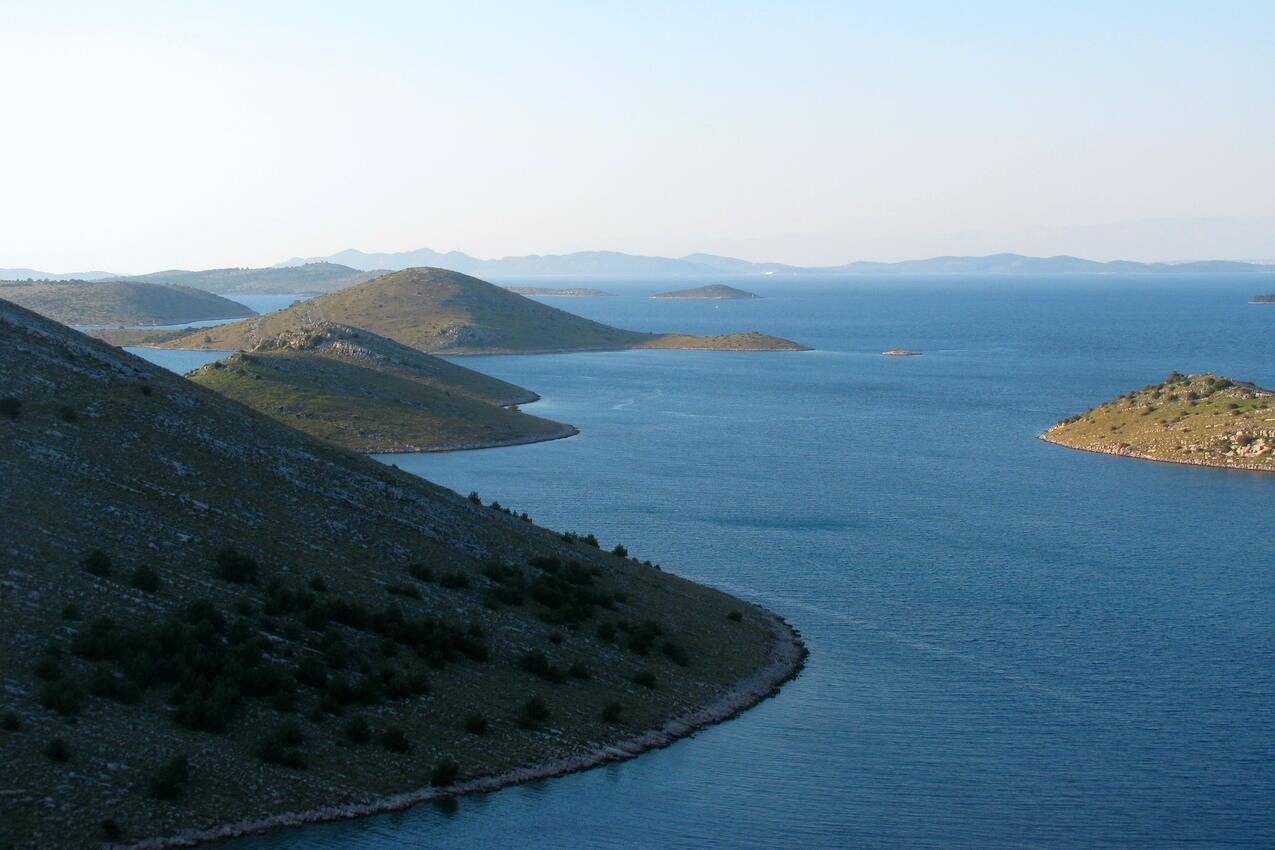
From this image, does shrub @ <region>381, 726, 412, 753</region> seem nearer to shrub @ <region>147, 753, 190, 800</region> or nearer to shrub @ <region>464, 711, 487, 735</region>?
shrub @ <region>464, 711, 487, 735</region>

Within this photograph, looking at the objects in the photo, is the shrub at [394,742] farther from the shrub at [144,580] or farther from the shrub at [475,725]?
the shrub at [144,580]

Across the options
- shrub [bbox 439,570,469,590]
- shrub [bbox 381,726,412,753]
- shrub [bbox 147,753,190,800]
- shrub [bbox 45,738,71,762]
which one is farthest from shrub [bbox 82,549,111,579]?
shrub [bbox 439,570,469,590]

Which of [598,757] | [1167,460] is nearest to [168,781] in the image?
[598,757]

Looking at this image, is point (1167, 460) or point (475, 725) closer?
point (475, 725)

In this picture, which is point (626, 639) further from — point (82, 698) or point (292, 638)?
point (82, 698)

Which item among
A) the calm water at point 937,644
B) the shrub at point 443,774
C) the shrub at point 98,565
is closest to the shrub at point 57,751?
the calm water at point 937,644

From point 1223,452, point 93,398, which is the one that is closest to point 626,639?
point 93,398

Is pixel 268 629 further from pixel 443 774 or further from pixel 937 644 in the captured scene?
pixel 937 644
